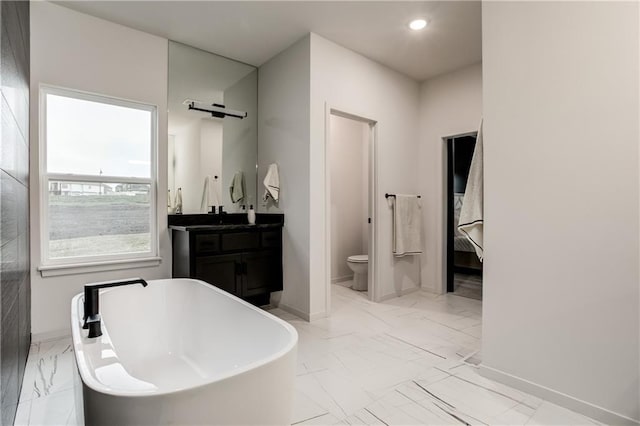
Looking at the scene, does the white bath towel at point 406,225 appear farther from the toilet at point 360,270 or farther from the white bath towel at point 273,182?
the white bath towel at point 273,182

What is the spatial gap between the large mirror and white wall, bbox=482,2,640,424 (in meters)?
2.53

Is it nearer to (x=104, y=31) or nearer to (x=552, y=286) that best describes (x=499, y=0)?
(x=552, y=286)

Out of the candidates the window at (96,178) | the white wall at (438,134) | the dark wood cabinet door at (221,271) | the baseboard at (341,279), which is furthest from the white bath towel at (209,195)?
the white wall at (438,134)

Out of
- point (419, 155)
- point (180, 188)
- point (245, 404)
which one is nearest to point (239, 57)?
point (180, 188)

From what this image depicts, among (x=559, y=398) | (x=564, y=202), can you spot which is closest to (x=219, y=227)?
(x=564, y=202)

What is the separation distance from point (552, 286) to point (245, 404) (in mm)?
1692

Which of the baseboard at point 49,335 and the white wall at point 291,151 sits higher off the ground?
the white wall at point 291,151

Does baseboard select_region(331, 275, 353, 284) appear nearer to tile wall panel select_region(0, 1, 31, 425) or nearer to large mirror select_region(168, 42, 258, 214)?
large mirror select_region(168, 42, 258, 214)

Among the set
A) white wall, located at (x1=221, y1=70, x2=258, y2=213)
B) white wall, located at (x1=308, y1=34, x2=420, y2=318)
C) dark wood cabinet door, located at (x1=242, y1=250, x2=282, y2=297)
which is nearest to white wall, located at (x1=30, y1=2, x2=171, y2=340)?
white wall, located at (x1=221, y1=70, x2=258, y2=213)

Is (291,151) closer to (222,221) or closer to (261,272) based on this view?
(222,221)

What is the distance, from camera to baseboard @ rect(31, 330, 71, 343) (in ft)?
8.32

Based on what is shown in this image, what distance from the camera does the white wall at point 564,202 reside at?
1.56 m

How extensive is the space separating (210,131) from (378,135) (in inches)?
73.0

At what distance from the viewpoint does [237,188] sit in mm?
3670
